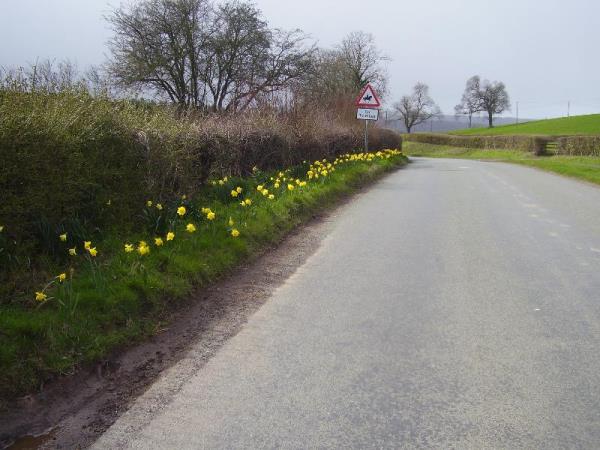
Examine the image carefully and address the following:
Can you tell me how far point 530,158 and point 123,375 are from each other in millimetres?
42226

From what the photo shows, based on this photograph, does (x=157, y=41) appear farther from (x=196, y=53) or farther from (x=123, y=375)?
(x=123, y=375)

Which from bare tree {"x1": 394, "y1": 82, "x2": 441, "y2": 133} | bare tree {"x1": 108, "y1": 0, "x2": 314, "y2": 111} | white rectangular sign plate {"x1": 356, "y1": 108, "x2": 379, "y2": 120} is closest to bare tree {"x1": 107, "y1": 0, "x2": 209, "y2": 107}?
bare tree {"x1": 108, "y1": 0, "x2": 314, "y2": 111}

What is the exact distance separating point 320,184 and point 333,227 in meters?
3.47

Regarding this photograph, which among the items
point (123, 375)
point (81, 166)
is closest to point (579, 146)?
point (81, 166)

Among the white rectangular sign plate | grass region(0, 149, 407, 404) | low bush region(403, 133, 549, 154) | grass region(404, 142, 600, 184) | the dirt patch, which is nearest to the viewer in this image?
the dirt patch

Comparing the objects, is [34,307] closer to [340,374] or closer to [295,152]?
[340,374]

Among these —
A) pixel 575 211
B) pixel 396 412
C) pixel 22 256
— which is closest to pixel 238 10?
pixel 575 211

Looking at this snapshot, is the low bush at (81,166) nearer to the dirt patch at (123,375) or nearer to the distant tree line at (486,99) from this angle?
the dirt patch at (123,375)

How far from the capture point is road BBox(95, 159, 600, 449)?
10.5 feet

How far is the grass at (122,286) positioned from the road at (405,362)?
0.71 metres

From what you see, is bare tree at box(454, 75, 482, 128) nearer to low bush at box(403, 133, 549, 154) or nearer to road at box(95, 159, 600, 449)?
low bush at box(403, 133, 549, 154)

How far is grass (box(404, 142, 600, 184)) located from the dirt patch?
54.5 ft

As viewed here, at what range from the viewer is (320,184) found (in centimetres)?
1307

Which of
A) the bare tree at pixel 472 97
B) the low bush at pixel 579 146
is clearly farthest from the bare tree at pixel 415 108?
the low bush at pixel 579 146
